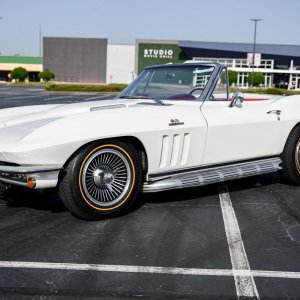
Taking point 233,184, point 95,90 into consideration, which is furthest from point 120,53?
point 233,184

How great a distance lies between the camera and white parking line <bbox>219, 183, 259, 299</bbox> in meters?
2.93

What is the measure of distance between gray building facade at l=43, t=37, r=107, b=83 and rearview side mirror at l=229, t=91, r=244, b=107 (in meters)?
86.0

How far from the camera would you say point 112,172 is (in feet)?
14.4

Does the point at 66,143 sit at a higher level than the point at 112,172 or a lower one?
higher

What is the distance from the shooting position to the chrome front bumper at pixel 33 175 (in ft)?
12.8

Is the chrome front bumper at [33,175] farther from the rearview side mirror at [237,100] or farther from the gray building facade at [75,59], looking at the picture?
the gray building facade at [75,59]

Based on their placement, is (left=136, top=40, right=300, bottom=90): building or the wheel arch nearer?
the wheel arch

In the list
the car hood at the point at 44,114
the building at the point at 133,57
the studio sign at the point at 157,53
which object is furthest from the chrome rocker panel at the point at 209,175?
the studio sign at the point at 157,53

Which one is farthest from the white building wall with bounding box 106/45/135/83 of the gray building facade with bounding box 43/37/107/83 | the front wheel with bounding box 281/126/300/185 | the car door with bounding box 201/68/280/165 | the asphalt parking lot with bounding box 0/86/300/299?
the asphalt parking lot with bounding box 0/86/300/299

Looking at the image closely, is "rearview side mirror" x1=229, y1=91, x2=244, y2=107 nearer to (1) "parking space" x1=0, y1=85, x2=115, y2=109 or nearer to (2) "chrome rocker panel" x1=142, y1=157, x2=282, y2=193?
(2) "chrome rocker panel" x1=142, y1=157, x2=282, y2=193

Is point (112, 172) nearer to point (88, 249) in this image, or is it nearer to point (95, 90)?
point (88, 249)

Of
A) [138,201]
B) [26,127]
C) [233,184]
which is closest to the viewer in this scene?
[26,127]

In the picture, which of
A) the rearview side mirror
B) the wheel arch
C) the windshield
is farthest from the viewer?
the windshield

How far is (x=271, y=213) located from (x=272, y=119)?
1.31 meters
